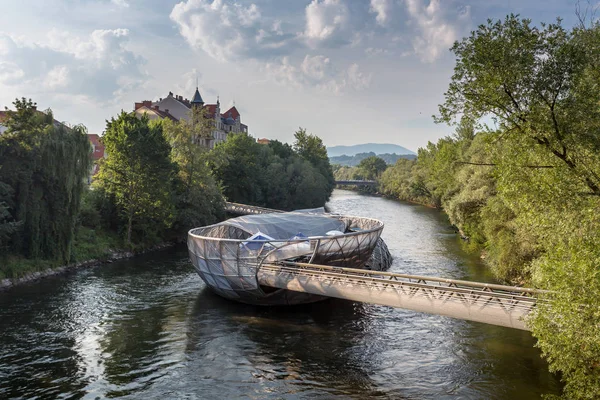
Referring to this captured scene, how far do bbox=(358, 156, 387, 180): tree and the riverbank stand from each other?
133218 millimetres

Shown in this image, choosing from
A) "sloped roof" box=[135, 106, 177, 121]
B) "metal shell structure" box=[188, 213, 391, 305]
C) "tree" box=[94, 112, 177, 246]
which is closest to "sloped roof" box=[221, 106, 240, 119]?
"sloped roof" box=[135, 106, 177, 121]

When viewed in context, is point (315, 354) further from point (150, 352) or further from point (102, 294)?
point (102, 294)

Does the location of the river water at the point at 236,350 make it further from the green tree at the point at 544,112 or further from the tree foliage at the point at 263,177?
the tree foliage at the point at 263,177

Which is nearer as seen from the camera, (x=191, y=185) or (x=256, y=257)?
(x=256, y=257)

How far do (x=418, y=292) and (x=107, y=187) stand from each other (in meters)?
34.3

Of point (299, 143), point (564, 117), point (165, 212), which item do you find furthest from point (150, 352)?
point (299, 143)

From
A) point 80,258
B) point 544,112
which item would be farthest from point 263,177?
point 544,112

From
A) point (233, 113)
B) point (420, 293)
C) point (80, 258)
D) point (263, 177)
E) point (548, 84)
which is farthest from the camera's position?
point (233, 113)

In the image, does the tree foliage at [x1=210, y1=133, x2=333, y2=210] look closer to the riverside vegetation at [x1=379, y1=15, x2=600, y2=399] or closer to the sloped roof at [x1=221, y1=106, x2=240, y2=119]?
the sloped roof at [x1=221, y1=106, x2=240, y2=119]

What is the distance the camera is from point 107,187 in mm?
44312

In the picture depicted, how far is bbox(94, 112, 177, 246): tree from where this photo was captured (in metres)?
42.8

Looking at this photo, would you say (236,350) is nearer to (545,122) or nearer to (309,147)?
(545,122)

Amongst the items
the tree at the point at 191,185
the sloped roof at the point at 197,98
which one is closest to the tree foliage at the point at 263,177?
the tree at the point at 191,185

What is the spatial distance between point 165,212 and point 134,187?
11.5ft
